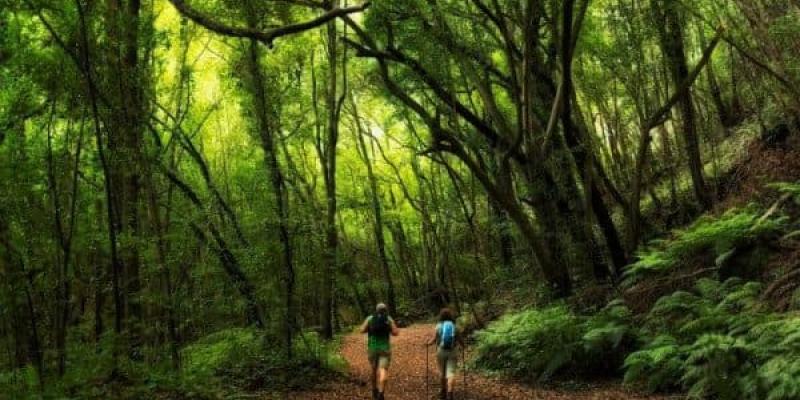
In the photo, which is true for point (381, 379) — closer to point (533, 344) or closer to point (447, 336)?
point (447, 336)

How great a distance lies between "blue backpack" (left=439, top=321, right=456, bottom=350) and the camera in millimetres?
9375

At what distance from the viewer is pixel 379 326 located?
365 inches

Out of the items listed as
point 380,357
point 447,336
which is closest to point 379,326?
point 380,357

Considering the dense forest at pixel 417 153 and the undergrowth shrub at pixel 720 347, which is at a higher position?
the dense forest at pixel 417 153

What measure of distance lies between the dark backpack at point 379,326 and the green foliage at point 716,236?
5023 mm

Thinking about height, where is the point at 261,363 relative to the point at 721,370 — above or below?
above

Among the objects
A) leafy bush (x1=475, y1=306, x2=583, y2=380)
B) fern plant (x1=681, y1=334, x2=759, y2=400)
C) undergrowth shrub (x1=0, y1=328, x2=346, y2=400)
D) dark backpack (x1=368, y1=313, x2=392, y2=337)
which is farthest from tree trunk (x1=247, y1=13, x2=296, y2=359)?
fern plant (x1=681, y1=334, x2=759, y2=400)

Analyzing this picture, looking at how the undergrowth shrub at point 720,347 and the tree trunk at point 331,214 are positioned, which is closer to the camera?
the undergrowth shrub at point 720,347

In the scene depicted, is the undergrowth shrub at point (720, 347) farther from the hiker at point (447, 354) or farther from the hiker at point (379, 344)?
the hiker at point (379, 344)

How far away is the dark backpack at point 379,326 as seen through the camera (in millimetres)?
9266

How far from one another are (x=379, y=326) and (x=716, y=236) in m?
6.30

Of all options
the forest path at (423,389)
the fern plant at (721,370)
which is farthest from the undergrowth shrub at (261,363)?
the fern plant at (721,370)

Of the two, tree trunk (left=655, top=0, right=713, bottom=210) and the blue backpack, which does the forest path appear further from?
tree trunk (left=655, top=0, right=713, bottom=210)

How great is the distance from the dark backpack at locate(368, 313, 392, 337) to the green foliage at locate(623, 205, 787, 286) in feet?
16.5
